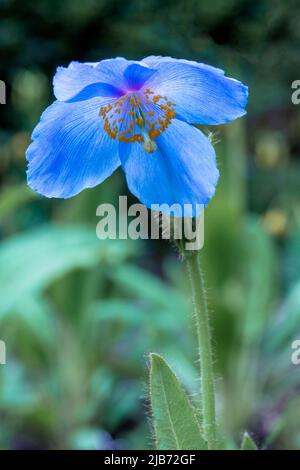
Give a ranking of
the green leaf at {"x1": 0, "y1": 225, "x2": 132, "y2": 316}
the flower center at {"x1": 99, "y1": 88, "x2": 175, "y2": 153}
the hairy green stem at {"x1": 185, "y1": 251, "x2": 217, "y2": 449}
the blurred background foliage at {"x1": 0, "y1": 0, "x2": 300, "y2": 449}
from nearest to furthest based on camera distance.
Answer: the hairy green stem at {"x1": 185, "y1": 251, "x2": 217, "y2": 449} → the flower center at {"x1": 99, "y1": 88, "x2": 175, "y2": 153} → the green leaf at {"x1": 0, "y1": 225, "x2": 132, "y2": 316} → the blurred background foliage at {"x1": 0, "y1": 0, "x2": 300, "y2": 449}

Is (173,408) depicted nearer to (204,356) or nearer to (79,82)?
(204,356)

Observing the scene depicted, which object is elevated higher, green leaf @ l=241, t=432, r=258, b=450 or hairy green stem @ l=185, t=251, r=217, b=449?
hairy green stem @ l=185, t=251, r=217, b=449

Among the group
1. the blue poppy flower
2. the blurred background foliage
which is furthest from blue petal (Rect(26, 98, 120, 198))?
the blurred background foliage

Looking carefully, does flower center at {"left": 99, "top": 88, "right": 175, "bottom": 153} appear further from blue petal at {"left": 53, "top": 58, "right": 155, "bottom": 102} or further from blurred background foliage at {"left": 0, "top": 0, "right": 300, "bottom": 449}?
blurred background foliage at {"left": 0, "top": 0, "right": 300, "bottom": 449}

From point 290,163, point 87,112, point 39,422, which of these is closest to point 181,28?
point 290,163

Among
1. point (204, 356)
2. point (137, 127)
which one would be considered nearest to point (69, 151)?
point (137, 127)

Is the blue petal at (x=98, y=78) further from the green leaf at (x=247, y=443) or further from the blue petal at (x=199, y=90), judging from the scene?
the green leaf at (x=247, y=443)

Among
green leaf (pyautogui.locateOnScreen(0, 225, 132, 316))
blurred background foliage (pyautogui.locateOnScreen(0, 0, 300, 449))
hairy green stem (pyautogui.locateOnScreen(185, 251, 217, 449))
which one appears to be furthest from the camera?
blurred background foliage (pyautogui.locateOnScreen(0, 0, 300, 449))
